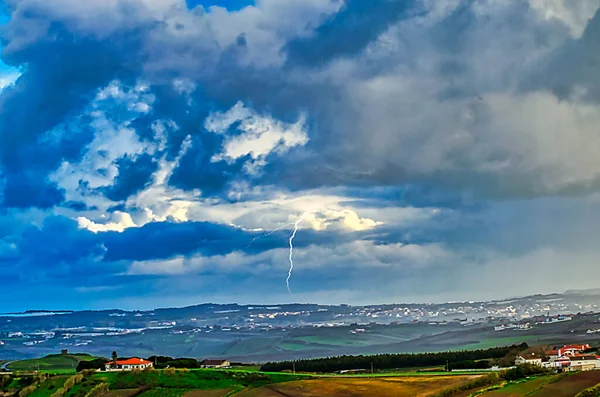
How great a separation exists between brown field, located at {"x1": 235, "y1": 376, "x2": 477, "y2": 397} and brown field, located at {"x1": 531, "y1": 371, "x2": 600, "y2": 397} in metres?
11.1

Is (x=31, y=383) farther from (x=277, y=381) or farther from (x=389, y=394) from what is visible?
(x=389, y=394)

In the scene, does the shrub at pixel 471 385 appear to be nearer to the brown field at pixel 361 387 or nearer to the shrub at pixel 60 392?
the brown field at pixel 361 387

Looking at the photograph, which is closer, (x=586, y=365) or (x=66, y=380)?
(x=586, y=365)

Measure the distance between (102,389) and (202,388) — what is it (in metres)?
12.7

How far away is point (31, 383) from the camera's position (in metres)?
103

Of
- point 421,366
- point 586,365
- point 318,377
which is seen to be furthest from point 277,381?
point 586,365

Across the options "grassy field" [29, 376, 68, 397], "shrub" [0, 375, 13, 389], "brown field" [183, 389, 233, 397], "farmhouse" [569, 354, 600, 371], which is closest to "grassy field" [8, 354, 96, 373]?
"shrub" [0, 375, 13, 389]

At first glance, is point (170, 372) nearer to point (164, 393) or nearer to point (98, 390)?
point (164, 393)

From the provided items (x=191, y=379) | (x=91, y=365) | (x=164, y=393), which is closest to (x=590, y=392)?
(x=164, y=393)

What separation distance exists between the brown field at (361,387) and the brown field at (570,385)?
1107cm

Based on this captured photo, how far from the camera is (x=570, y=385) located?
68.5m

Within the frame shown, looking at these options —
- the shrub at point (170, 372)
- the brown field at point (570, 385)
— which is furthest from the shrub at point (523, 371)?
the shrub at point (170, 372)

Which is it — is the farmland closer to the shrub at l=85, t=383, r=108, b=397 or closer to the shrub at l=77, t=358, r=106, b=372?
the shrub at l=85, t=383, r=108, b=397

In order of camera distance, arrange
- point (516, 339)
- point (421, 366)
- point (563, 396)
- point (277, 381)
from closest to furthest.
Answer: point (563, 396) → point (277, 381) → point (421, 366) → point (516, 339)
